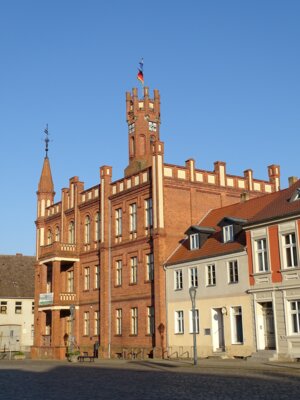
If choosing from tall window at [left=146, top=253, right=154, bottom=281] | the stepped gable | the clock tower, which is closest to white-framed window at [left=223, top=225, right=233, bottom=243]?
tall window at [left=146, top=253, right=154, bottom=281]

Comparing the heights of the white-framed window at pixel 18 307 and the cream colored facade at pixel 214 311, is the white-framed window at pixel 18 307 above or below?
above

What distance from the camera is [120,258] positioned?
45625 mm

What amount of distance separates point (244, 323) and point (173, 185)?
1303 centimetres

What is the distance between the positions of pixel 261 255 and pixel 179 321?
31.1 feet

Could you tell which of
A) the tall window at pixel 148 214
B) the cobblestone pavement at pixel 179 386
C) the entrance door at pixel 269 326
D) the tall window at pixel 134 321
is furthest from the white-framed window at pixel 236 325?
the tall window at pixel 148 214

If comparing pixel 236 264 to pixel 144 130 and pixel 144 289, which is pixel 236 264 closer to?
pixel 144 289

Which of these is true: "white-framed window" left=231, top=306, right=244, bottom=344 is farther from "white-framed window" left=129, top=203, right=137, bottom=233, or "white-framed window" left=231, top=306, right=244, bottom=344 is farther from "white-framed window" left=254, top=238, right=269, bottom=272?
"white-framed window" left=129, top=203, right=137, bottom=233

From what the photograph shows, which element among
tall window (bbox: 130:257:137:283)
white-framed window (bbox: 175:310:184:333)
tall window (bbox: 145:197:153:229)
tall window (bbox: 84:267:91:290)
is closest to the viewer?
white-framed window (bbox: 175:310:184:333)

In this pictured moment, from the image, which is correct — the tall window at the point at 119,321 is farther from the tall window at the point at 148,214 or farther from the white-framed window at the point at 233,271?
the white-framed window at the point at 233,271

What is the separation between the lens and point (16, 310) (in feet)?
230

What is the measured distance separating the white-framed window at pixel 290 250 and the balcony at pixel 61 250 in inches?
949

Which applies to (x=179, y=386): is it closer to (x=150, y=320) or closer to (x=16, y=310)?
(x=150, y=320)

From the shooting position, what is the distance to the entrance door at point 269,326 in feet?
105

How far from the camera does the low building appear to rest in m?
69.1
